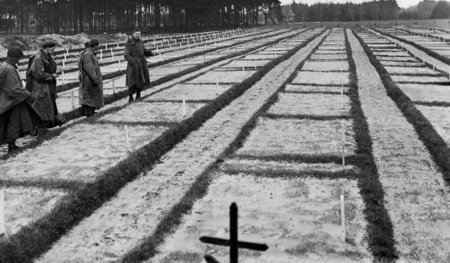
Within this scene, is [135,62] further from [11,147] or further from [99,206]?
[99,206]

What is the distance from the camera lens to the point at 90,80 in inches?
482

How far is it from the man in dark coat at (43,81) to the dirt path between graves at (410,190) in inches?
252

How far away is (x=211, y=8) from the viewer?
90.9 meters

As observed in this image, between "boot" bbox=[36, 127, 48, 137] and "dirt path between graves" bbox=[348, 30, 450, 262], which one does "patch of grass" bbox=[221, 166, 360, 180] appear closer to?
"dirt path between graves" bbox=[348, 30, 450, 262]

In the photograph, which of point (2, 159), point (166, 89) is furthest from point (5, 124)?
→ point (166, 89)

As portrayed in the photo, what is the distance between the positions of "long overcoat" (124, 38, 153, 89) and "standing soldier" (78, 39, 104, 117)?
2.20 metres

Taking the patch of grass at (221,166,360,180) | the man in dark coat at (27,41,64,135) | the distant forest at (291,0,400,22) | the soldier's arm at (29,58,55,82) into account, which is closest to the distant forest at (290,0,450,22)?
the distant forest at (291,0,400,22)

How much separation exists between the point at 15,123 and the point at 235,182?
4308mm

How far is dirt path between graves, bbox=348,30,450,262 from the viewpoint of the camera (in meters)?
5.63

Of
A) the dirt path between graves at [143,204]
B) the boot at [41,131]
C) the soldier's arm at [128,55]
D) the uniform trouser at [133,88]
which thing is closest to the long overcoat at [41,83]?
the boot at [41,131]

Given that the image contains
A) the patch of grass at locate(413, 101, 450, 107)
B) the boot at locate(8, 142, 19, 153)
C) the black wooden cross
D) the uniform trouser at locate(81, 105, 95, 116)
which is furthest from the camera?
the patch of grass at locate(413, 101, 450, 107)

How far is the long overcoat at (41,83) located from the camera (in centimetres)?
1038

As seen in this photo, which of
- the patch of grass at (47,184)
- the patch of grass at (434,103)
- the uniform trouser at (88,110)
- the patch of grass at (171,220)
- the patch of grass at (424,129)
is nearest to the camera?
the patch of grass at (171,220)

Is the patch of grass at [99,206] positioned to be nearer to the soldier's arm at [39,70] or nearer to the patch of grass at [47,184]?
the patch of grass at [47,184]
